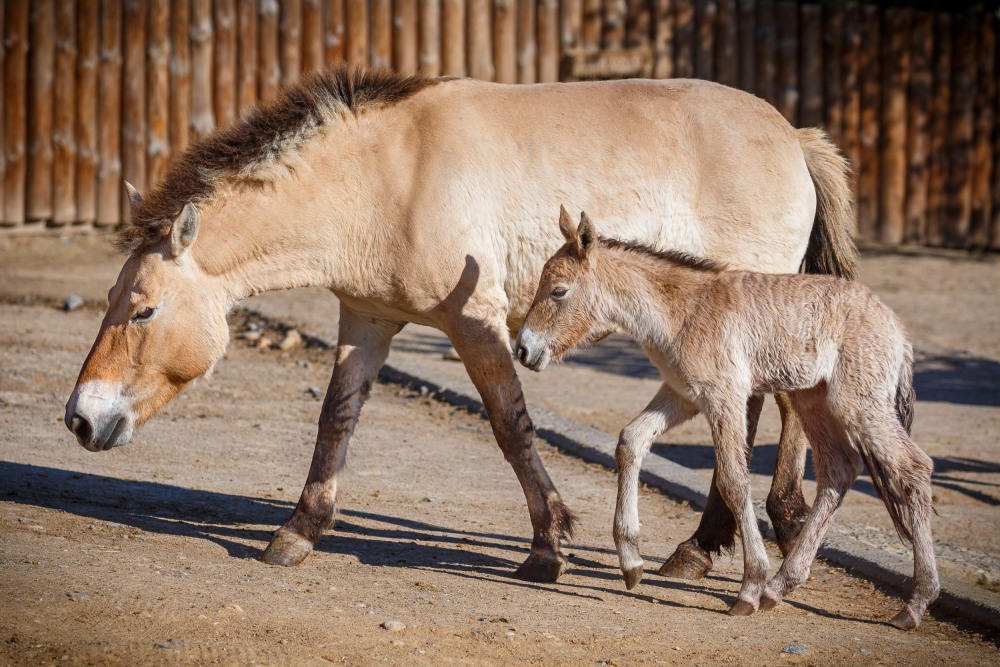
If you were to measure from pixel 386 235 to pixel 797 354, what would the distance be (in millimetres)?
1863

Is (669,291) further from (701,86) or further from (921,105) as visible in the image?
(921,105)

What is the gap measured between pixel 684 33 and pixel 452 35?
2997 millimetres

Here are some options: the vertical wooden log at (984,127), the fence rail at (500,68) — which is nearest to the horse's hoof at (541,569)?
the fence rail at (500,68)

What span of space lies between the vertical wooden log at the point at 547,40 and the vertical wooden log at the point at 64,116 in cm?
542

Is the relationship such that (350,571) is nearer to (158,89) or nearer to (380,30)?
(158,89)

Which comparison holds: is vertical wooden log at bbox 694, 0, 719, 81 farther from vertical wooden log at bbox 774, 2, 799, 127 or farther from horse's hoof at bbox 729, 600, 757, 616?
horse's hoof at bbox 729, 600, 757, 616

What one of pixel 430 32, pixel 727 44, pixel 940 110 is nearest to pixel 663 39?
pixel 727 44

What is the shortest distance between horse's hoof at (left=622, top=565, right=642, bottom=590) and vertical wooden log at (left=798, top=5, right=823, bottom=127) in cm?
1147

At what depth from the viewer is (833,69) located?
50.6 ft

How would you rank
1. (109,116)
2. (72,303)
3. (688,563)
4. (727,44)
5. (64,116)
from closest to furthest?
(688,563)
(72,303)
(64,116)
(109,116)
(727,44)

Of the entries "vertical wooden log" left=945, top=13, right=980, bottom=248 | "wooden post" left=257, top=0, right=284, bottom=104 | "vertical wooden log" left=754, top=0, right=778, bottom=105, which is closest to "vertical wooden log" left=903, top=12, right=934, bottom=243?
"vertical wooden log" left=945, top=13, right=980, bottom=248

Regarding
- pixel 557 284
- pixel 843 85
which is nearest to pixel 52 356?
pixel 557 284

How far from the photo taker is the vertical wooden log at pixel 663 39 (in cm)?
1520

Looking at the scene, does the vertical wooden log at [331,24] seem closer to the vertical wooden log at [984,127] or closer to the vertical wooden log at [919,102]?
the vertical wooden log at [919,102]
